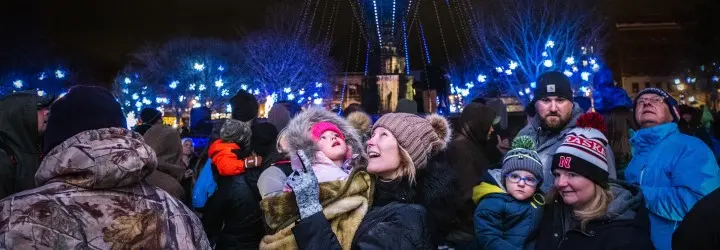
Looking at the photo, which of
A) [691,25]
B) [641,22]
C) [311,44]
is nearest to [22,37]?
[311,44]

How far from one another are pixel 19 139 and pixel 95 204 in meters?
2.53

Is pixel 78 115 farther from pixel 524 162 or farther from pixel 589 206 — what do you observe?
pixel 524 162

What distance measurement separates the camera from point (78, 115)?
2.30 m

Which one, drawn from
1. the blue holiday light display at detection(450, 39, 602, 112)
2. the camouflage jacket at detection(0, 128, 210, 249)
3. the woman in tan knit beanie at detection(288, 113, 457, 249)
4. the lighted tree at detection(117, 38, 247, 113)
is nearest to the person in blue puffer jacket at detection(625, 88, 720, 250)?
the woman in tan knit beanie at detection(288, 113, 457, 249)

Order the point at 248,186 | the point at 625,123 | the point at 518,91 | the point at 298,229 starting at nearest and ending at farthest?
1. the point at 298,229
2. the point at 248,186
3. the point at 625,123
4. the point at 518,91

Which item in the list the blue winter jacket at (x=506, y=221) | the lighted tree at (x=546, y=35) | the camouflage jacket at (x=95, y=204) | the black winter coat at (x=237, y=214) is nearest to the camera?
the camouflage jacket at (x=95, y=204)

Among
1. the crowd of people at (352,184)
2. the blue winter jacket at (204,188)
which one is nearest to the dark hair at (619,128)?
the crowd of people at (352,184)

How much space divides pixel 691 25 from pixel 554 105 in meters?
32.7

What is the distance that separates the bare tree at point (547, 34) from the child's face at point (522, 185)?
30.2 m

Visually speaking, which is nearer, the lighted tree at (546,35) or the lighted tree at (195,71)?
the lighted tree at (546,35)

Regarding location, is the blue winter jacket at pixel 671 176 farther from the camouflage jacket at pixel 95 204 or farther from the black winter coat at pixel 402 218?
the camouflage jacket at pixel 95 204

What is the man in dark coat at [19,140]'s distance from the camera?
3.92 m

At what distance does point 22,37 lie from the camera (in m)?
30.6

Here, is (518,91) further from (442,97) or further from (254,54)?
(254,54)
